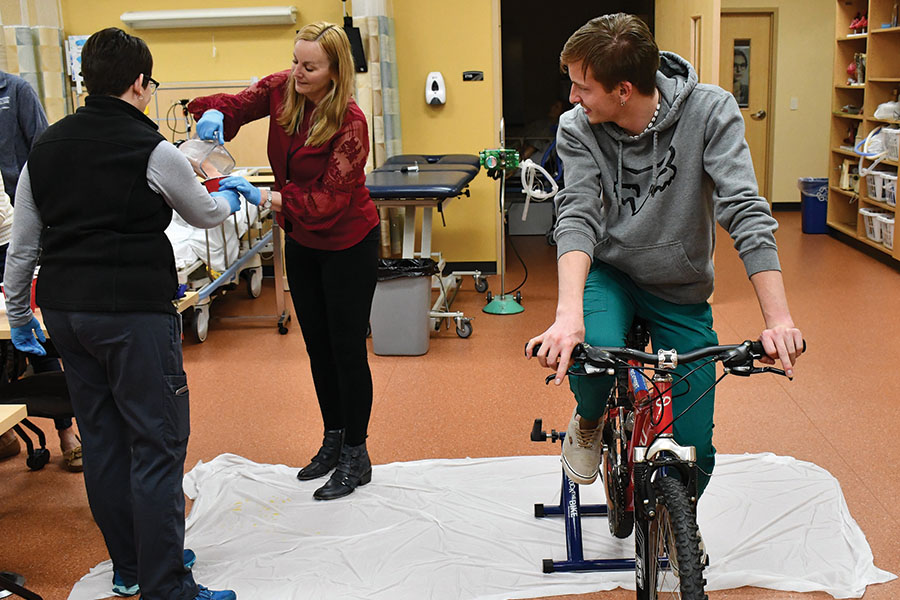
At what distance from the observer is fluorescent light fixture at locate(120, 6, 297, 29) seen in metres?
6.41

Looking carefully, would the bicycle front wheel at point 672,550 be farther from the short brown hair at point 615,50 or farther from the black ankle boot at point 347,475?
the black ankle boot at point 347,475

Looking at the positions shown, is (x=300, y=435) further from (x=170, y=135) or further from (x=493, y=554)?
(x=170, y=135)

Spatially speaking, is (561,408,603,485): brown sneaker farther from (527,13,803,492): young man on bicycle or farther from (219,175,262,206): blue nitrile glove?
(219,175,262,206): blue nitrile glove

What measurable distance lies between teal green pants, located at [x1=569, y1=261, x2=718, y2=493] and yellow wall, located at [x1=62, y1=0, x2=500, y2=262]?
449cm

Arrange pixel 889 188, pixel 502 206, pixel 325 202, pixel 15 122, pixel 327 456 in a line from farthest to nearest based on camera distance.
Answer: pixel 889 188 < pixel 502 206 < pixel 15 122 < pixel 327 456 < pixel 325 202

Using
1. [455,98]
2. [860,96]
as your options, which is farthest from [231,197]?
[860,96]

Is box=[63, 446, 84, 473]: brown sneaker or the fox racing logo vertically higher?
the fox racing logo

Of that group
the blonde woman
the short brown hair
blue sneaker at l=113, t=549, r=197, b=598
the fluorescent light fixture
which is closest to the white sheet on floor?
blue sneaker at l=113, t=549, r=197, b=598

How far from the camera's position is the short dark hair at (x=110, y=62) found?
2150 millimetres

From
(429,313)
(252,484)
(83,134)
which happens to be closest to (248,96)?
(83,134)

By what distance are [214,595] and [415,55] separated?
481 cm

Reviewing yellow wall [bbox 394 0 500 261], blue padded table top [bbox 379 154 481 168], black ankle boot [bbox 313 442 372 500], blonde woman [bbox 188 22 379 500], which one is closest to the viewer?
blonde woman [bbox 188 22 379 500]

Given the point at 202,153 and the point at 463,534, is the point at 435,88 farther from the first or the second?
the point at 463,534

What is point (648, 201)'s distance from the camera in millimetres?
2164
